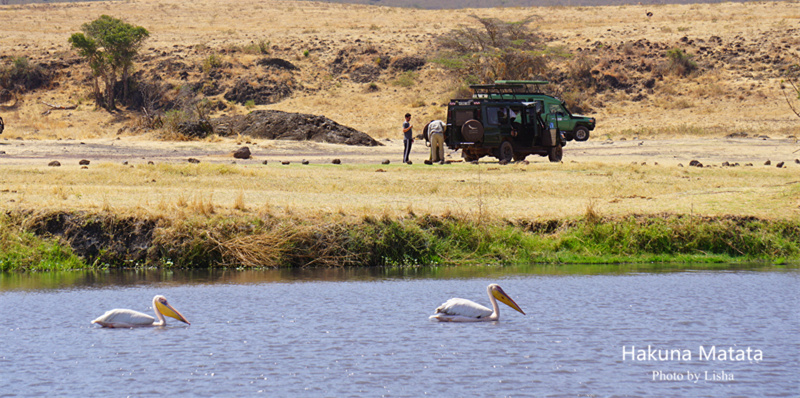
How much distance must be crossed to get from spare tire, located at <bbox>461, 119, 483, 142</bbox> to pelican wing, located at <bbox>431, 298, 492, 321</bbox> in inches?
696

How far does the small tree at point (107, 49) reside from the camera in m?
68.6

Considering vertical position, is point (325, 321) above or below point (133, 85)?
below

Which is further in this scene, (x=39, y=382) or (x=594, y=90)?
(x=594, y=90)

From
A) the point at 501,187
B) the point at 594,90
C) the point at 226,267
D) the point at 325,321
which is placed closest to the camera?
the point at 325,321

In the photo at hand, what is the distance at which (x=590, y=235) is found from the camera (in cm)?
1605

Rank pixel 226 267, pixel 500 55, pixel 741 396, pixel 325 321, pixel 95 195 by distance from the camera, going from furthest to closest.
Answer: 1. pixel 500 55
2. pixel 95 195
3. pixel 226 267
4. pixel 325 321
5. pixel 741 396

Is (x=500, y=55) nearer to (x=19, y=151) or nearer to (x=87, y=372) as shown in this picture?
(x=19, y=151)

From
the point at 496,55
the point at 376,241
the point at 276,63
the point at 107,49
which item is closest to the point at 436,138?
the point at 376,241

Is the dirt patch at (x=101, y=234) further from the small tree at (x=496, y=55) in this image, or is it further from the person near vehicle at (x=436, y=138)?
the small tree at (x=496, y=55)

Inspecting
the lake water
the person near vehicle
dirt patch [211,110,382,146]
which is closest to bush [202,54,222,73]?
dirt patch [211,110,382,146]

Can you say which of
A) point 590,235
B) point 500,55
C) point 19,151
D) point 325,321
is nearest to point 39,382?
point 325,321

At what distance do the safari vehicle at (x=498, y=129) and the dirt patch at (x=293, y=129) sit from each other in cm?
1478

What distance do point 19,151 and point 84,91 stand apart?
40512 mm

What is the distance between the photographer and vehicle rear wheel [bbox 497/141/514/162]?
2841 centimetres
